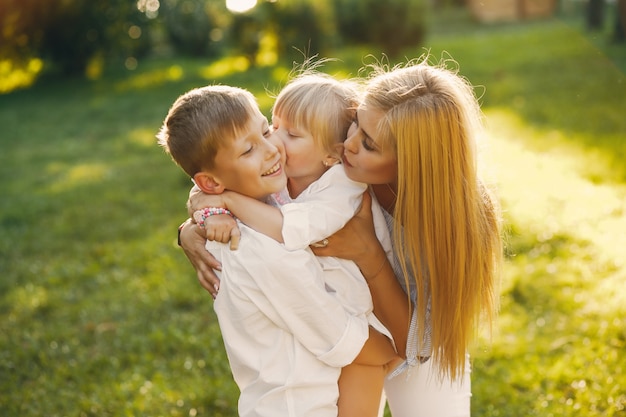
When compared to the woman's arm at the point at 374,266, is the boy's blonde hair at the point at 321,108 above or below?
above

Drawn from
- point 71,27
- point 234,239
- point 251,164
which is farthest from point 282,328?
point 71,27

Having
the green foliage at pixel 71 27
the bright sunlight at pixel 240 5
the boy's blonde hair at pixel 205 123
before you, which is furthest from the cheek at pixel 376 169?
the green foliage at pixel 71 27

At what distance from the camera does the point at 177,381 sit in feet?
14.1

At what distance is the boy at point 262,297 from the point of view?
7.01 feet

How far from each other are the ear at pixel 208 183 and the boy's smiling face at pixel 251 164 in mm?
18

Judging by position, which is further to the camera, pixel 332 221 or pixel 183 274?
pixel 183 274

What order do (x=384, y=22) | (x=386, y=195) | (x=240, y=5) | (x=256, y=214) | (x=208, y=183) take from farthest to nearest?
1. (x=240, y=5)
2. (x=384, y=22)
3. (x=386, y=195)
4. (x=208, y=183)
5. (x=256, y=214)

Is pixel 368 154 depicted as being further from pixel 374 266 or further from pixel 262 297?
pixel 262 297

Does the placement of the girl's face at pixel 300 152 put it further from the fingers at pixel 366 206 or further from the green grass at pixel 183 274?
the green grass at pixel 183 274

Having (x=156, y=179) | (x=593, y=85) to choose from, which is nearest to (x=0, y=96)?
(x=156, y=179)

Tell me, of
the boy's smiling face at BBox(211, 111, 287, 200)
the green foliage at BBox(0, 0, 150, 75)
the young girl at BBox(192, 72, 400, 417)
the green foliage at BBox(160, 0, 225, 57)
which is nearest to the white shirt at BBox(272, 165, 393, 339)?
the young girl at BBox(192, 72, 400, 417)

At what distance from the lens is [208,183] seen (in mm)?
2387

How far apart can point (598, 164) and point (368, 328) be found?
5.44 meters

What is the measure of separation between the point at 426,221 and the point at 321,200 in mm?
343
